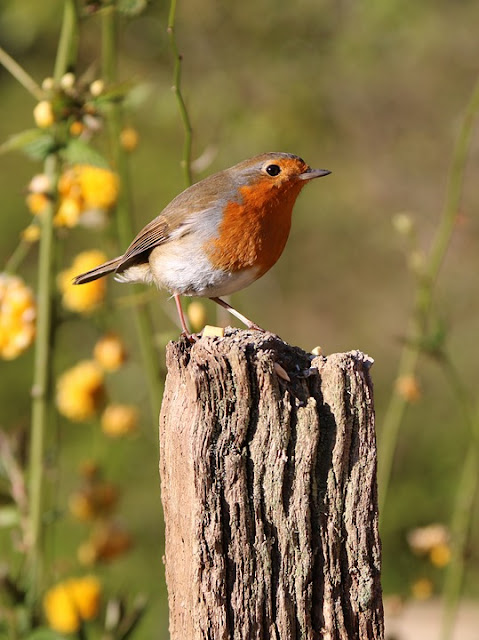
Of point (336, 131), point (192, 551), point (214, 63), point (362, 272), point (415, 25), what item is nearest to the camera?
point (192, 551)

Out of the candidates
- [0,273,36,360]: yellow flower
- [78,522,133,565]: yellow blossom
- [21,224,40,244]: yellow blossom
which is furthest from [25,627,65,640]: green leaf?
[21,224,40,244]: yellow blossom

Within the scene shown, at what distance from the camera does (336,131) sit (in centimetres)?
725

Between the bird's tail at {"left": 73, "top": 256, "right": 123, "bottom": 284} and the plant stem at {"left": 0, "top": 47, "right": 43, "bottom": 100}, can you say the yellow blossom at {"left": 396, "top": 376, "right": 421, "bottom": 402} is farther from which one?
the plant stem at {"left": 0, "top": 47, "right": 43, "bottom": 100}

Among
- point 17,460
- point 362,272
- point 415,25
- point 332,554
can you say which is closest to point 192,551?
point 332,554

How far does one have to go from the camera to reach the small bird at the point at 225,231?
2.63 meters

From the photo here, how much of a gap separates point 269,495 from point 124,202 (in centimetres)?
153

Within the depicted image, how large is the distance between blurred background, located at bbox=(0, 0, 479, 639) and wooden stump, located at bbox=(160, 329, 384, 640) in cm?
284

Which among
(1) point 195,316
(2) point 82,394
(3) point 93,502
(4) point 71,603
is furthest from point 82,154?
(4) point 71,603

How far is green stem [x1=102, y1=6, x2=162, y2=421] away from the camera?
9.51 feet

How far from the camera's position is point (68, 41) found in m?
2.71

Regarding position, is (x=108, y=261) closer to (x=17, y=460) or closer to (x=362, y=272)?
(x=17, y=460)

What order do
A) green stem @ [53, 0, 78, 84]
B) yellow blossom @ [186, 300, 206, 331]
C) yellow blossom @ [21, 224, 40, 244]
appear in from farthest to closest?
1. yellow blossom @ [21, 224, 40, 244]
2. yellow blossom @ [186, 300, 206, 331]
3. green stem @ [53, 0, 78, 84]

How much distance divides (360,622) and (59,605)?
1568 mm

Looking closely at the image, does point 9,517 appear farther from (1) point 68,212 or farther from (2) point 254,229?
(2) point 254,229
